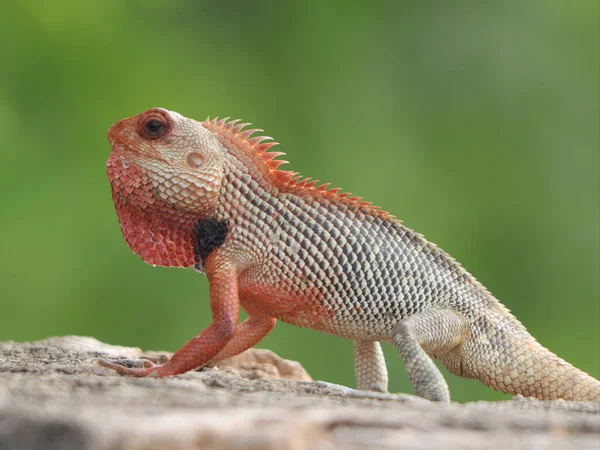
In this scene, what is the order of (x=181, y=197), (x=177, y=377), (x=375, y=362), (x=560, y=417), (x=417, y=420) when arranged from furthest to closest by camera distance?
(x=375, y=362) → (x=181, y=197) → (x=177, y=377) → (x=560, y=417) → (x=417, y=420)

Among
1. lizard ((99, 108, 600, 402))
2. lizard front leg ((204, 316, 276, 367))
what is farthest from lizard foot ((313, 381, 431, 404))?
lizard front leg ((204, 316, 276, 367))

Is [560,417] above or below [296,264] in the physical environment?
below

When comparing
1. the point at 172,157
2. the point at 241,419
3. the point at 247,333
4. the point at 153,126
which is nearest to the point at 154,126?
the point at 153,126

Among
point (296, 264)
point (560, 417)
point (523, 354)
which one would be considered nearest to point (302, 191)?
point (296, 264)

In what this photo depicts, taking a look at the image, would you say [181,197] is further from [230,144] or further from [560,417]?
Answer: [560,417]

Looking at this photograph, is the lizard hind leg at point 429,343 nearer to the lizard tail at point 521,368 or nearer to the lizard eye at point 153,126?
the lizard tail at point 521,368

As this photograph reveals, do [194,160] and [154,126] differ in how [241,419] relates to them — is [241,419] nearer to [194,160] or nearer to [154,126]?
[194,160]

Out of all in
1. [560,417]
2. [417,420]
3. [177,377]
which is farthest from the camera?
[177,377]

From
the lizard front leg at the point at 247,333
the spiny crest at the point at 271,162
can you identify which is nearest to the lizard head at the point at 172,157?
the spiny crest at the point at 271,162
